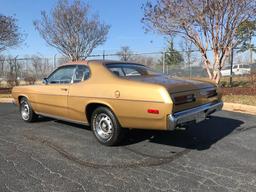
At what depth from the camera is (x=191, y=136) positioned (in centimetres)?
604

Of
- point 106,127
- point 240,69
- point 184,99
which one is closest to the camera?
point 184,99

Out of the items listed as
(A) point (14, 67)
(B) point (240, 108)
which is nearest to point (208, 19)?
(B) point (240, 108)

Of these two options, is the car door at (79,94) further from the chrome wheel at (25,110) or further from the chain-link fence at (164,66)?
the chain-link fence at (164,66)

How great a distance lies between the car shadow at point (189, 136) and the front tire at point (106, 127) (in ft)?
0.91

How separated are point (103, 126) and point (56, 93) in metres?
1.45

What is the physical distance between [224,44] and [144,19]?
143 inches

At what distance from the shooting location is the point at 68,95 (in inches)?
239

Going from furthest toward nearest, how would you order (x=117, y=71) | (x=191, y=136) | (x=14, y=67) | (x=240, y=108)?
(x=14, y=67)
(x=240, y=108)
(x=191, y=136)
(x=117, y=71)

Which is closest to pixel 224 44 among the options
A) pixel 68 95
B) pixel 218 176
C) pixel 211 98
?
pixel 211 98

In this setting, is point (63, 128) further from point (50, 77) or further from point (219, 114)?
point (219, 114)

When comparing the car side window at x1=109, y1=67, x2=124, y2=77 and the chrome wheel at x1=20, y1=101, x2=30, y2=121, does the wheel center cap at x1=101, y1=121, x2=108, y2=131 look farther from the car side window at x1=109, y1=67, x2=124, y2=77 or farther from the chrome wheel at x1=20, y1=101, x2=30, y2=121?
the chrome wheel at x1=20, y1=101, x2=30, y2=121

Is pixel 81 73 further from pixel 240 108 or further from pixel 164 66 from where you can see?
pixel 164 66

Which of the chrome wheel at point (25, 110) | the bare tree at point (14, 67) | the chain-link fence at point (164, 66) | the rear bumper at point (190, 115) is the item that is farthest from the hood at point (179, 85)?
the bare tree at point (14, 67)

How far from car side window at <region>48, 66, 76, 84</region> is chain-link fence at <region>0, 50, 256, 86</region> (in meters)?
8.67
